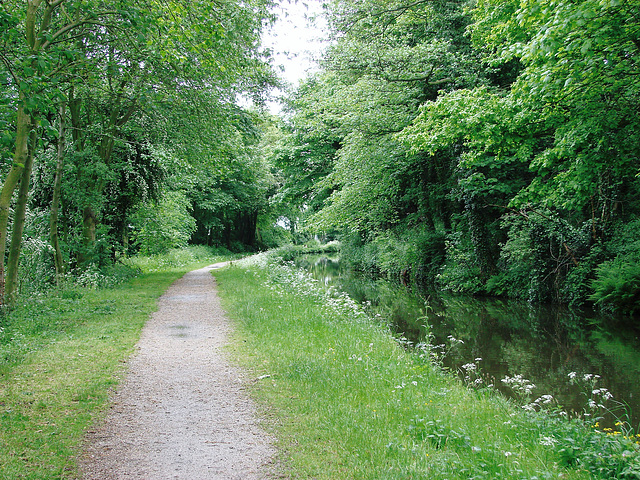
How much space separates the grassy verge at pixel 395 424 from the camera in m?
3.56

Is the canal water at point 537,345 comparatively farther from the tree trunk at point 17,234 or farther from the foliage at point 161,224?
the foliage at point 161,224

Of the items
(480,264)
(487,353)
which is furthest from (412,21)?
(487,353)

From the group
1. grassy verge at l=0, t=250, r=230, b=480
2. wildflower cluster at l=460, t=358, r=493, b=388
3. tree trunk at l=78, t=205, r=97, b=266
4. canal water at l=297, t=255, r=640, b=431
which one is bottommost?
canal water at l=297, t=255, r=640, b=431

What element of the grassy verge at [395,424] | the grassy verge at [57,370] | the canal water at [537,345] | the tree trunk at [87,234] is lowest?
the canal water at [537,345]

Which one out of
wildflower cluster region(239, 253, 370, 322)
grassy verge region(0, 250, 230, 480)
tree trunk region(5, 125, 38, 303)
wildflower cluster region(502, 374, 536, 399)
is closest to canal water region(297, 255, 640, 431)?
wildflower cluster region(502, 374, 536, 399)

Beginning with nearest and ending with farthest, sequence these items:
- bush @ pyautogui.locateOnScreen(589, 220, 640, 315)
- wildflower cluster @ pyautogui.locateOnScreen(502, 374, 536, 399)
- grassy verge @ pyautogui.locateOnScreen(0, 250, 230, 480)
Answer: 1. grassy verge @ pyautogui.locateOnScreen(0, 250, 230, 480)
2. wildflower cluster @ pyautogui.locateOnScreen(502, 374, 536, 399)
3. bush @ pyautogui.locateOnScreen(589, 220, 640, 315)

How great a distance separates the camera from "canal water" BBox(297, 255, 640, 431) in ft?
22.7

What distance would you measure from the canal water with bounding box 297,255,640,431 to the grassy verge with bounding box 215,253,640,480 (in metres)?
1.11

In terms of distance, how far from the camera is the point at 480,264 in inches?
686

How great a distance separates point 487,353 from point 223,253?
35399mm

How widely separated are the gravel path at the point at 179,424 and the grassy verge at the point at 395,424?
323mm

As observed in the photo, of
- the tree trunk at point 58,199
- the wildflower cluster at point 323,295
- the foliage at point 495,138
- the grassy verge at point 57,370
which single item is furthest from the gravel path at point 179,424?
the tree trunk at point 58,199

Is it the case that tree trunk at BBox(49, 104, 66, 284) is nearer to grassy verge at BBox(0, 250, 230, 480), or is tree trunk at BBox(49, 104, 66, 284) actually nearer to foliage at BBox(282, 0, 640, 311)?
grassy verge at BBox(0, 250, 230, 480)

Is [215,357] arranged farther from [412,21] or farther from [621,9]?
[412,21]
